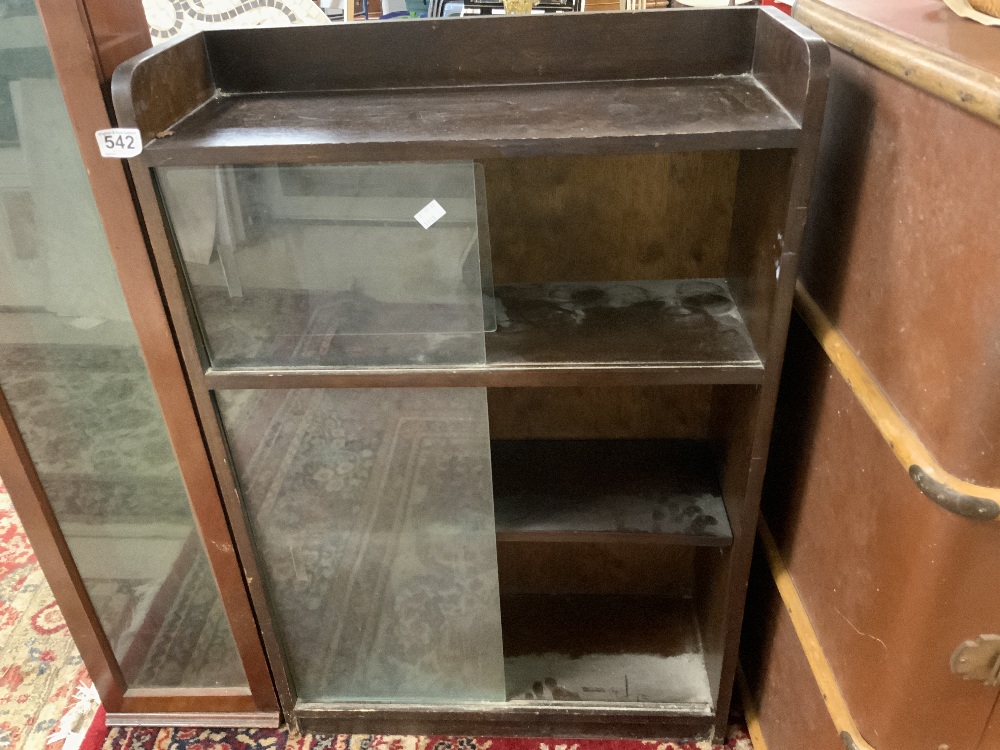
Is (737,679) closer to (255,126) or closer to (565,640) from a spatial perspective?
(565,640)

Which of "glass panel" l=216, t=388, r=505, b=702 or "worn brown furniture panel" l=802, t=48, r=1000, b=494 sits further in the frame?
"glass panel" l=216, t=388, r=505, b=702

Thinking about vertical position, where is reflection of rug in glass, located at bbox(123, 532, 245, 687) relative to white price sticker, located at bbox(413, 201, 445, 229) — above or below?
below

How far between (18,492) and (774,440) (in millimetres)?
1215

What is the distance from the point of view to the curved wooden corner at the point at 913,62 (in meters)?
0.63

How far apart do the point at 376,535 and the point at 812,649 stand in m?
0.67

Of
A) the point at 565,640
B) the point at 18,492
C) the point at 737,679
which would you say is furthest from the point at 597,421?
the point at 18,492

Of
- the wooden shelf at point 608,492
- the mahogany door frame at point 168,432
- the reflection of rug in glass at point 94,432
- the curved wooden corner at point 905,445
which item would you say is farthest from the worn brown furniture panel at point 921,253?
the reflection of rug in glass at point 94,432

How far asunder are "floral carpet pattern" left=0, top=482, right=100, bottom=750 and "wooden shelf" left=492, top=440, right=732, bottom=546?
0.95 m

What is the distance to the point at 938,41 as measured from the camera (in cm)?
75

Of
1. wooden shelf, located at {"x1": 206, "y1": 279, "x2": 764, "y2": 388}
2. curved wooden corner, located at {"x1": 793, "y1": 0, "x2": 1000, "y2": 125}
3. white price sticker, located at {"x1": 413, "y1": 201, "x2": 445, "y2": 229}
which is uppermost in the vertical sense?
curved wooden corner, located at {"x1": 793, "y1": 0, "x2": 1000, "y2": 125}

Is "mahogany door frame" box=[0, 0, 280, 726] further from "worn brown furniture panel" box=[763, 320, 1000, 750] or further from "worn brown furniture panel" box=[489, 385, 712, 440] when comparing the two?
"worn brown furniture panel" box=[763, 320, 1000, 750]

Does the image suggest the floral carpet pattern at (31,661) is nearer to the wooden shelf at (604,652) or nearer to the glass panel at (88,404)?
the glass panel at (88,404)

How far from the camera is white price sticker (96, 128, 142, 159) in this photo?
867 millimetres

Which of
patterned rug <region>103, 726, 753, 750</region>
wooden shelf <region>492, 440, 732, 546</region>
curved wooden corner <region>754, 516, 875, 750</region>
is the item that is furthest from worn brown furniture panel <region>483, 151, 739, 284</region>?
patterned rug <region>103, 726, 753, 750</region>
